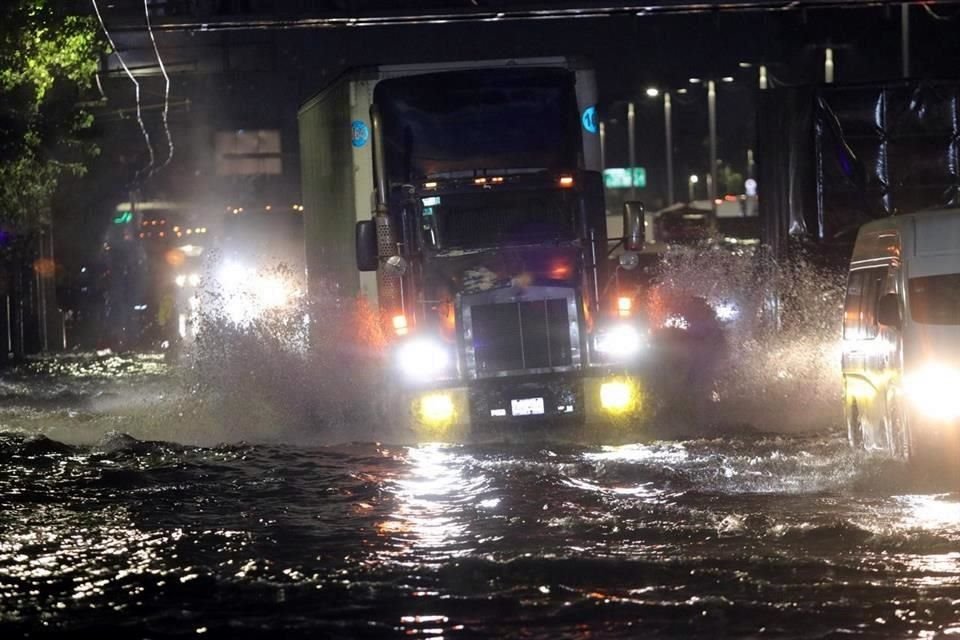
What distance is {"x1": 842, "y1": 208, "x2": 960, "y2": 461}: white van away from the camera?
13500mm

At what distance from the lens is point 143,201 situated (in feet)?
213

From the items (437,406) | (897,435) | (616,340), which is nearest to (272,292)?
(437,406)

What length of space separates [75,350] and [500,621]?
36397mm

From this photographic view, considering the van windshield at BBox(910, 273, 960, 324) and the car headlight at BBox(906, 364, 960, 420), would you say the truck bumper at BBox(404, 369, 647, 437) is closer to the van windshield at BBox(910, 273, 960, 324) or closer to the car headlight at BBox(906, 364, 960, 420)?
the van windshield at BBox(910, 273, 960, 324)

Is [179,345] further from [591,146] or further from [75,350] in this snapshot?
[591,146]

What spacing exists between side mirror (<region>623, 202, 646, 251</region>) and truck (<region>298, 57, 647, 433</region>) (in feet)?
0.07

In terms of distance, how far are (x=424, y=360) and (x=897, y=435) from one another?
5702 mm

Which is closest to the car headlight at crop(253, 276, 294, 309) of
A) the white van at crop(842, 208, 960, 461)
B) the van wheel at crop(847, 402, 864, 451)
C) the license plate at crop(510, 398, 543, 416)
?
the license plate at crop(510, 398, 543, 416)

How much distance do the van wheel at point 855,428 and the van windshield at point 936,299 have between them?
226 centimetres

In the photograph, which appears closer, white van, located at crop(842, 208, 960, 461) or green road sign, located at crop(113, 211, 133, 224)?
white van, located at crop(842, 208, 960, 461)

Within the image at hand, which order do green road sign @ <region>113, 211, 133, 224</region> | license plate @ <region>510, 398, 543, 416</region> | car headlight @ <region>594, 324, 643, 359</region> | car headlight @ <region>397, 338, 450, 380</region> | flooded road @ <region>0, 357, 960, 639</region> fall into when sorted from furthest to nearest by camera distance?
green road sign @ <region>113, 211, 133, 224</region>
car headlight @ <region>594, 324, 643, 359</region>
license plate @ <region>510, 398, 543, 416</region>
car headlight @ <region>397, 338, 450, 380</region>
flooded road @ <region>0, 357, 960, 639</region>

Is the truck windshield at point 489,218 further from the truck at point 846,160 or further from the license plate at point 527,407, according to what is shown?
the truck at point 846,160

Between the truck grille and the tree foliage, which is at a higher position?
the tree foliage

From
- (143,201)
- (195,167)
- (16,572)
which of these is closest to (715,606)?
(16,572)
